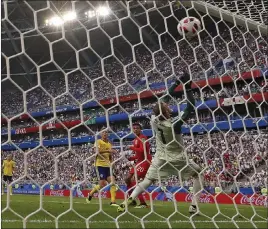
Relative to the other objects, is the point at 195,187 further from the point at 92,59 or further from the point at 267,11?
the point at 92,59

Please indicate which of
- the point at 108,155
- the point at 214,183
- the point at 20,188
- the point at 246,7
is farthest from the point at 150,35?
the point at 246,7

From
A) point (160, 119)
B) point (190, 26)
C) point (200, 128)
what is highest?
point (190, 26)

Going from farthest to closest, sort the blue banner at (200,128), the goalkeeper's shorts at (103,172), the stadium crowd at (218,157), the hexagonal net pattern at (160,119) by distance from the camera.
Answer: the goalkeeper's shorts at (103,172), the blue banner at (200,128), the stadium crowd at (218,157), the hexagonal net pattern at (160,119)

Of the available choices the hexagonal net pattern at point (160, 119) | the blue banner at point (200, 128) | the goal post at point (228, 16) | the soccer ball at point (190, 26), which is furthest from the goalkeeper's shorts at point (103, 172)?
the goal post at point (228, 16)

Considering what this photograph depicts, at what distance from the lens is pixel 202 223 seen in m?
3.38

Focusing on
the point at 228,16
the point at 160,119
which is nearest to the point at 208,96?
the point at 160,119

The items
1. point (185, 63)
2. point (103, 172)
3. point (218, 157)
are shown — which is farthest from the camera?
point (218, 157)

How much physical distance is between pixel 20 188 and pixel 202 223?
12667mm

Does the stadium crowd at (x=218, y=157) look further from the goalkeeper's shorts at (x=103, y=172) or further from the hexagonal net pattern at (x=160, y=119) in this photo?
the goalkeeper's shorts at (x=103, y=172)

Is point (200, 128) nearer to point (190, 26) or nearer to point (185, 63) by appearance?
point (190, 26)

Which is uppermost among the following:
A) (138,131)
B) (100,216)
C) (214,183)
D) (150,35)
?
(100,216)

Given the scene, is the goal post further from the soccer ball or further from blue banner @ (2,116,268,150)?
blue banner @ (2,116,268,150)

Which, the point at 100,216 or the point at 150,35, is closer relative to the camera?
the point at 100,216

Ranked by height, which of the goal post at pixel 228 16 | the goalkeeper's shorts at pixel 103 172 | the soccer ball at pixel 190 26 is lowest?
the goalkeeper's shorts at pixel 103 172
